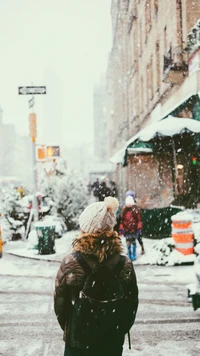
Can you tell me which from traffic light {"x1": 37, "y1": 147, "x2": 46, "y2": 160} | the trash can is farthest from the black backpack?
traffic light {"x1": 37, "y1": 147, "x2": 46, "y2": 160}

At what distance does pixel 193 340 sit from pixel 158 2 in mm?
20823

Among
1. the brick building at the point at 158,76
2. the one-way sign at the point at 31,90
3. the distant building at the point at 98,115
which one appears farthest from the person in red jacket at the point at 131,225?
the distant building at the point at 98,115

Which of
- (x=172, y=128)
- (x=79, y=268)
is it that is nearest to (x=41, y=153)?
(x=172, y=128)

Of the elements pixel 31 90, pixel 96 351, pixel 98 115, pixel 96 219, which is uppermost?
pixel 98 115

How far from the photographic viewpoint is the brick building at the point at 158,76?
17344 millimetres

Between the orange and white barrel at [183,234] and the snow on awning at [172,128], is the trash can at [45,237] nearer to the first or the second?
the orange and white barrel at [183,234]

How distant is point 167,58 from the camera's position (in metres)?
18.8

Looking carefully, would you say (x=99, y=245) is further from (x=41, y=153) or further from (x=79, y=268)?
(x=41, y=153)

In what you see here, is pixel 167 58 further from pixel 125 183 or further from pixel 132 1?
pixel 125 183

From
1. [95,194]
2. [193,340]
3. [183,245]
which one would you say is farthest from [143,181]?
[193,340]

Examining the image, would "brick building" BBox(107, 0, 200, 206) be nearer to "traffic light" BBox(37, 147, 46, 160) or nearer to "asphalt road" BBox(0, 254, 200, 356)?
"traffic light" BBox(37, 147, 46, 160)

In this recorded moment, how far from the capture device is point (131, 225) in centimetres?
1155

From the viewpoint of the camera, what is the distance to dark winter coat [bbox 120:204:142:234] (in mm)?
11562

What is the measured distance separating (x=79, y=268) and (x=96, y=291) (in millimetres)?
188
